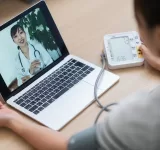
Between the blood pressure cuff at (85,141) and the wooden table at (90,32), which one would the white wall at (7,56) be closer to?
the wooden table at (90,32)

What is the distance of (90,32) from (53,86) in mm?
282

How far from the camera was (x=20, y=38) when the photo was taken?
3.42 feet

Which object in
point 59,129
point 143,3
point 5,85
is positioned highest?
point 143,3

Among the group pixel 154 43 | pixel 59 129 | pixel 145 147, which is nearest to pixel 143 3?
pixel 154 43

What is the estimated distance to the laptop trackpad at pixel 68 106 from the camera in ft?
3.12

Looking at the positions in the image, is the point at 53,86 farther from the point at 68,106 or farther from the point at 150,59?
the point at 150,59

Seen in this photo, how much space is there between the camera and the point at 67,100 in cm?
100

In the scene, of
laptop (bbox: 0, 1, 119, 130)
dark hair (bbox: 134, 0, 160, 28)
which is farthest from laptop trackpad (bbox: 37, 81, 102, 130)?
dark hair (bbox: 134, 0, 160, 28)

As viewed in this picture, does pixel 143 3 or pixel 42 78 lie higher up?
pixel 143 3

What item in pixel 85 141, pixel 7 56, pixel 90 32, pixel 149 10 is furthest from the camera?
pixel 90 32

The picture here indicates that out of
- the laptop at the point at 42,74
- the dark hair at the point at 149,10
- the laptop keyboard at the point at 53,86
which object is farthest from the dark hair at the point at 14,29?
the dark hair at the point at 149,10

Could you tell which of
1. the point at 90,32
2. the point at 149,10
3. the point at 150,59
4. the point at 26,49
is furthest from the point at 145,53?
the point at 149,10

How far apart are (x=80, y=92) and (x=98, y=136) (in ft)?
0.96

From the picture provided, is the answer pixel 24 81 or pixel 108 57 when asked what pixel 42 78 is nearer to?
pixel 24 81
